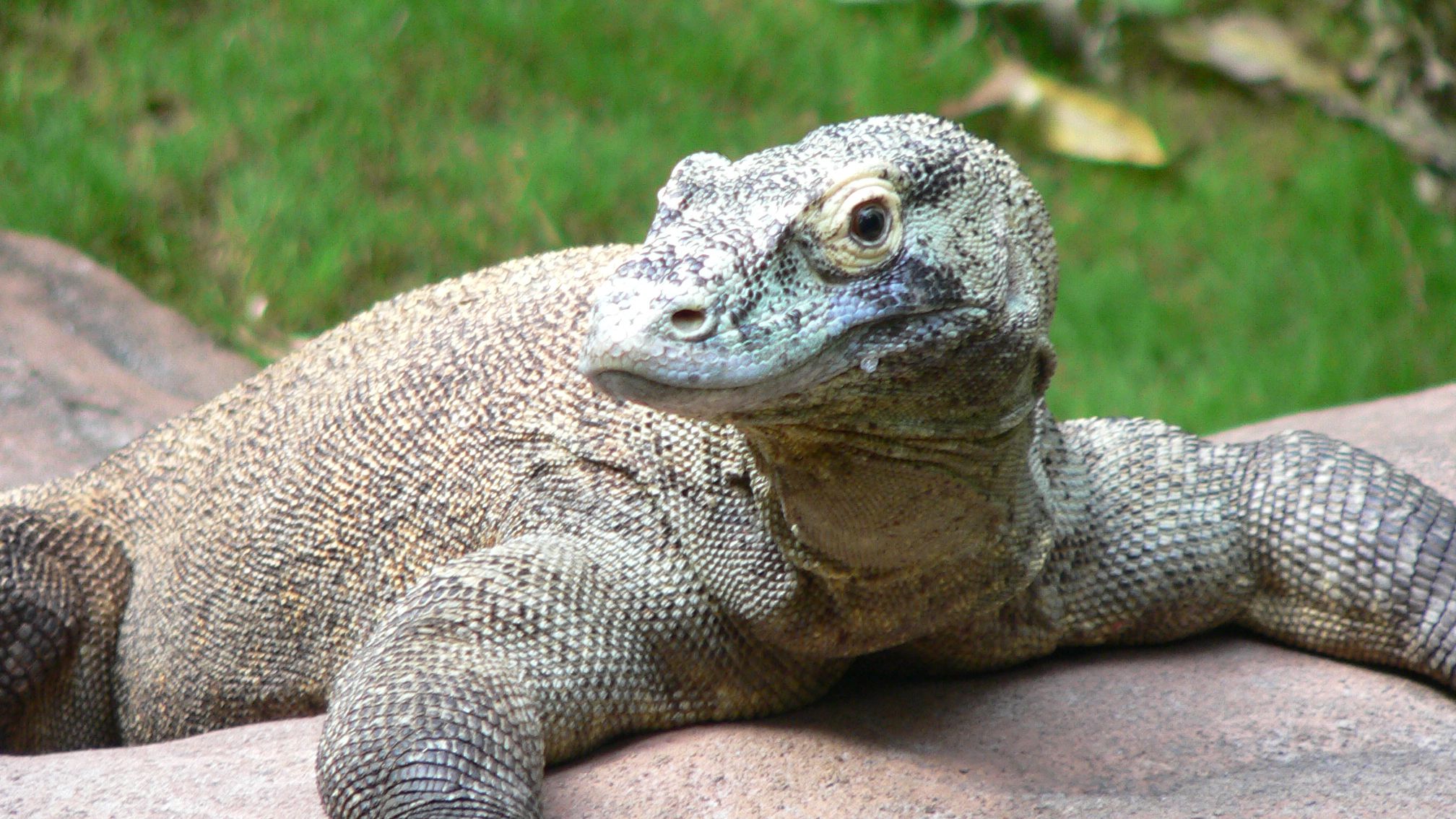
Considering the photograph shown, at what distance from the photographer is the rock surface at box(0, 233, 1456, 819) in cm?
268

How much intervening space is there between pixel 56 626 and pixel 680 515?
2.02 m

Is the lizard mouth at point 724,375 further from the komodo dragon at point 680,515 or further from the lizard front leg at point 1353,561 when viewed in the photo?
the lizard front leg at point 1353,561

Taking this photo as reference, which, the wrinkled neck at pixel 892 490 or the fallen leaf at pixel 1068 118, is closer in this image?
the wrinkled neck at pixel 892 490

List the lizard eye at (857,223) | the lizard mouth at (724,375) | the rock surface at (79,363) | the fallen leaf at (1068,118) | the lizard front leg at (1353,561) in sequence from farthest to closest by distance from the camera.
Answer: the fallen leaf at (1068,118)
the rock surface at (79,363)
the lizard front leg at (1353,561)
the lizard eye at (857,223)
the lizard mouth at (724,375)

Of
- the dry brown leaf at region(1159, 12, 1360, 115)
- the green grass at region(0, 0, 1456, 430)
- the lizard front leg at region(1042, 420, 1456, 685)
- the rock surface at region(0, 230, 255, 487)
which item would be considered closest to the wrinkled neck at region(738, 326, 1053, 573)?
the lizard front leg at region(1042, 420, 1456, 685)

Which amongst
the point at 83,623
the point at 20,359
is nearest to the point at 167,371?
the point at 20,359

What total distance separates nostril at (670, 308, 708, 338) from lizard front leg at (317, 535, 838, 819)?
911 millimetres

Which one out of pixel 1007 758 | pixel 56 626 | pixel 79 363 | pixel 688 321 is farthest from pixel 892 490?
pixel 79 363

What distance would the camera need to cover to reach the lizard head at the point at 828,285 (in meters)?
2.16

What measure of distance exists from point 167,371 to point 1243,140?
5940 mm

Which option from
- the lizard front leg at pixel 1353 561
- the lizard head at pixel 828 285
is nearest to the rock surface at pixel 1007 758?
the lizard front leg at pixel 1353 561

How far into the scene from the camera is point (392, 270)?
248 inches

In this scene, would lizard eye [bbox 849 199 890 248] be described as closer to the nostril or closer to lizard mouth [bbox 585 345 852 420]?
lizard mouth [bbox 585 345 852 420]

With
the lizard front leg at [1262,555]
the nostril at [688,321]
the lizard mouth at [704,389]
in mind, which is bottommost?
the lizard front leg at [1262,555]
